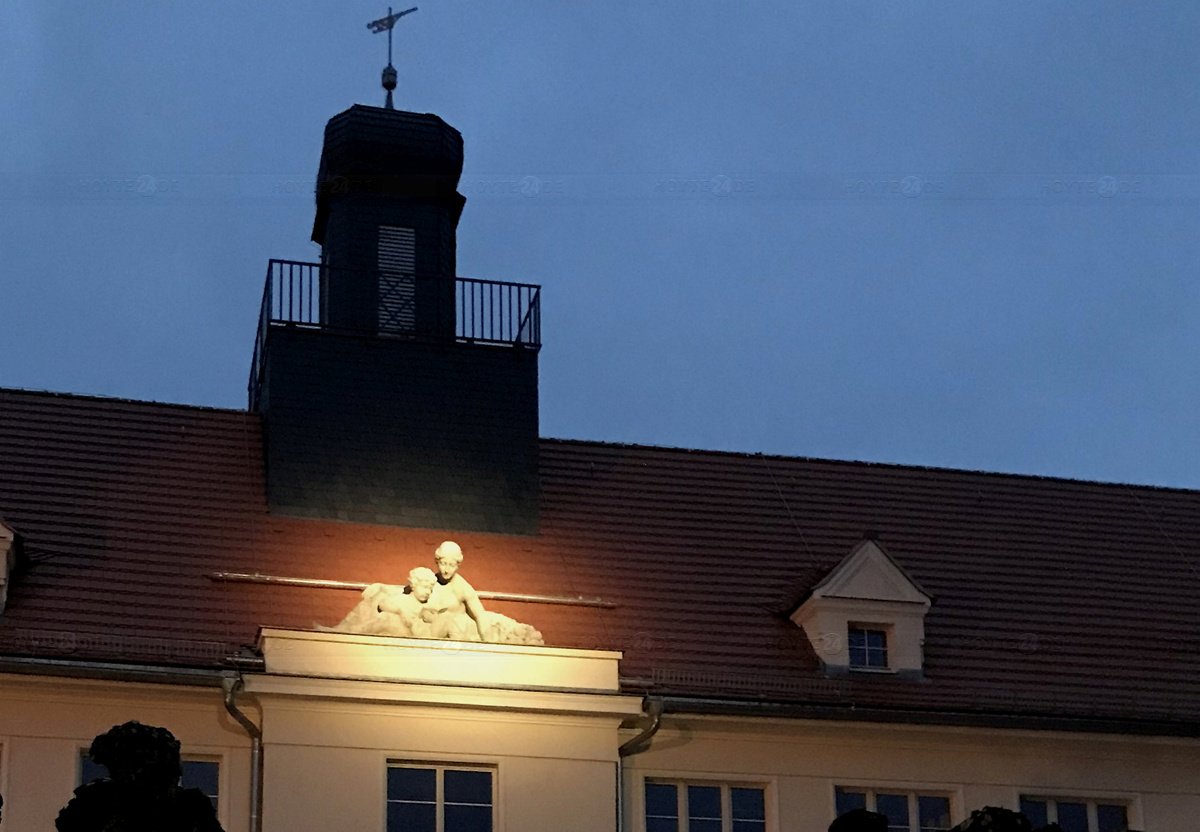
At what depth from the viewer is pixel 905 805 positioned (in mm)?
26078

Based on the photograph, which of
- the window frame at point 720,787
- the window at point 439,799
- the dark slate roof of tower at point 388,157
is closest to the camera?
the window at point 439,799

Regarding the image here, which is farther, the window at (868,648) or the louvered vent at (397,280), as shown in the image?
the louvered vent at (397,280)

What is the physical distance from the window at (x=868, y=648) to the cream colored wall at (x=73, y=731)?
7554mm

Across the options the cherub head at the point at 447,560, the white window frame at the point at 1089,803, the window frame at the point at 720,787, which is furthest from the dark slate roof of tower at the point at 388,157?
the white window frame at the point at 1089,803

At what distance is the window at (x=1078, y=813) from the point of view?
26.4 meters

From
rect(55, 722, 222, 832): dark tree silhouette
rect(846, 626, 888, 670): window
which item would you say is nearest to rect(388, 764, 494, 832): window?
rect(846, 626, 888, 670): window

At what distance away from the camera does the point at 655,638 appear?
26.6m

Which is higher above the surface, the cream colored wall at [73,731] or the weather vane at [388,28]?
the weather vane at [388,28]

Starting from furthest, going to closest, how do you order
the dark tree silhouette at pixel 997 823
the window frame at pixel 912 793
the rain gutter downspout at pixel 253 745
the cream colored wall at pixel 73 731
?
the window frame at pixel 912 793 → the rain gutter downspout at pixel 253 745 → the cream colored wall at pixel 73 731 → the dark tree silhouette at pixel 997 823

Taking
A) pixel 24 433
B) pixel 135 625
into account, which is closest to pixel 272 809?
pixel 135 625

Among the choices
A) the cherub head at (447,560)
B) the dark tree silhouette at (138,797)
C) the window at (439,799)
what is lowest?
the dark tree silhouette at (138,797)

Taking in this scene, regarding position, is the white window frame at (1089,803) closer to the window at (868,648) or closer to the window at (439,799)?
the window at (868,648)

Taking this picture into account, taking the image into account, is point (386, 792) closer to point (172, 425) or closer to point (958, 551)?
point (172, 425)

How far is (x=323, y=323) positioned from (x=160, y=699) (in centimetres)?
761
